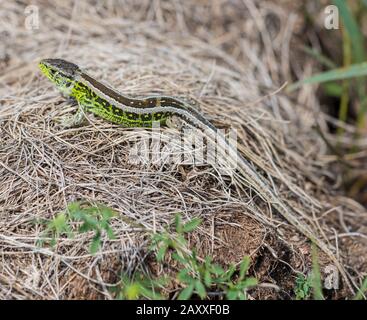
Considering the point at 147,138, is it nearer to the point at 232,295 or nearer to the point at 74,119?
the point at 74,119

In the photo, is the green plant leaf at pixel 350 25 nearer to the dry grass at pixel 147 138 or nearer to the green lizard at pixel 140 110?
the dry grass at pixel 147 138

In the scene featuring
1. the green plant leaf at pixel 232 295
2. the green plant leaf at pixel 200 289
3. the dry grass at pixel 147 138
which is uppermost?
the dry grass at pixel 147 138

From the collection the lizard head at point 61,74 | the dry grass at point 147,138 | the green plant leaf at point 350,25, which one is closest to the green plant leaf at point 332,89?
the dry grass at point 147,138

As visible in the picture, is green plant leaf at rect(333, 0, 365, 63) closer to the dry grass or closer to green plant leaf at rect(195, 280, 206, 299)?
the dry grass

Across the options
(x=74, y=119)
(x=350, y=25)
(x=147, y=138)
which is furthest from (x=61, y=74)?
(x=350, y=25)

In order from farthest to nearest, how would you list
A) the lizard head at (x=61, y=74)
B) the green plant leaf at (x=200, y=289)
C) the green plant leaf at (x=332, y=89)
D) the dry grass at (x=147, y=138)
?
the green plant leaf at (x=332, y=89) < the lizard head at (x=61, y=74) < the dry grass at (x=147, y=138) < the green plant leaf at (x=200, y=289)

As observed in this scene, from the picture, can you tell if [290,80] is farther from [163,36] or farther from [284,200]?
[284,200]
